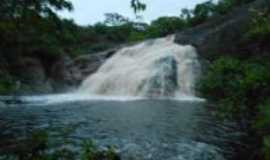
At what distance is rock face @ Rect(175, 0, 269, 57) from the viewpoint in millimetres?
20125

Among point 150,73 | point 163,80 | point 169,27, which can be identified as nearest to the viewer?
point 163,80

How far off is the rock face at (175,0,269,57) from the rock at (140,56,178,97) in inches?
87.7

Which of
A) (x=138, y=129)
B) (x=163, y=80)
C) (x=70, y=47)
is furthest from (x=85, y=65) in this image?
(x=138, y=129)

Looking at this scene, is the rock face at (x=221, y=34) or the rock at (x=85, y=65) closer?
the rock face at (x=221, y=34)

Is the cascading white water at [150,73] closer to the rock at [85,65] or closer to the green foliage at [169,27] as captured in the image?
the rock at [85,65]

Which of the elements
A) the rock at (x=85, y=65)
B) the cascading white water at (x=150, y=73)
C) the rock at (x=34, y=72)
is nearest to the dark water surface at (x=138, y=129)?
the cascading white water at (x=150, y=73)

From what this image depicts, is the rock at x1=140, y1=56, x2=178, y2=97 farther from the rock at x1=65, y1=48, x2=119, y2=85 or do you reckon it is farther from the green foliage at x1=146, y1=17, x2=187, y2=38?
the green foliage at x1=146, y1=17, x2=187, y2=38

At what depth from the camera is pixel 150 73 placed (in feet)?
66.9

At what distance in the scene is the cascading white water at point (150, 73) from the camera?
767 inches

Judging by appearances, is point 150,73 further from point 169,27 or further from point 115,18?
point 115,18

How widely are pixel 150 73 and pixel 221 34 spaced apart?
489cm

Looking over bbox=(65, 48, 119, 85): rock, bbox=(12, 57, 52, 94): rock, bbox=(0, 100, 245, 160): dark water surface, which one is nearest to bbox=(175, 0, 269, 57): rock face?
bbox=(65, 48, 119, 85): rock

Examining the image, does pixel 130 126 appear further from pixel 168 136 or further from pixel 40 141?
pixel 40 141

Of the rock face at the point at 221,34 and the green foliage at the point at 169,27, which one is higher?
the green foliage at the point at 169,27
